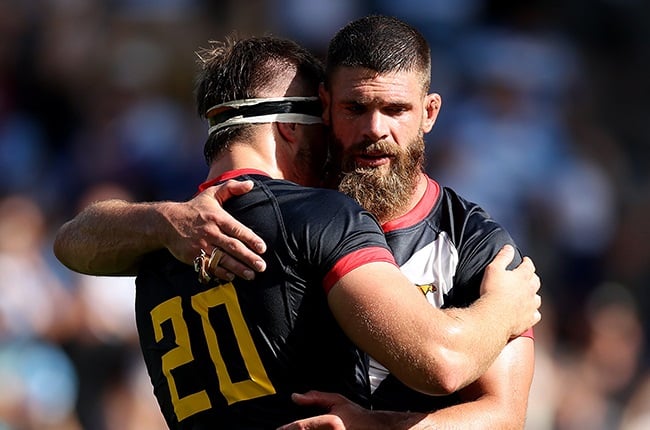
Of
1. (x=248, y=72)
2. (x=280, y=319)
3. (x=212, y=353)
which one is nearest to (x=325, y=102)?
(x=248, y=72)

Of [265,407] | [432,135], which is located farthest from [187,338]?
[432,135]

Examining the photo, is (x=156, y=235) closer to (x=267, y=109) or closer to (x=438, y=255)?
(x=267, y=109)

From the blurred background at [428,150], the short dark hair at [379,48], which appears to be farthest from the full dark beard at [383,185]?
the blurred background at [428,150]

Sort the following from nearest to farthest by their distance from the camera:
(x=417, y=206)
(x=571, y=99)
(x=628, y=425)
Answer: (x=417, y=206) < (x=628, y=425) < (x=571, y=99)

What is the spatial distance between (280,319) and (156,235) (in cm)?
71

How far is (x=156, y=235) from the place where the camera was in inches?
193

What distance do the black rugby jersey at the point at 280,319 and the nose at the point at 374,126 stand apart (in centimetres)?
52

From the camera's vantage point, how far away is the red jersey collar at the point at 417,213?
501 centimetres

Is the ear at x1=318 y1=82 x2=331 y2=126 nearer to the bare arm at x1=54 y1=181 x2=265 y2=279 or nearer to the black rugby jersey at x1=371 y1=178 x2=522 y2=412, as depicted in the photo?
the black rugby jersey at x1=371 y1=178 x2=522 y2=412

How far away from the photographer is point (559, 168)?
11.6m

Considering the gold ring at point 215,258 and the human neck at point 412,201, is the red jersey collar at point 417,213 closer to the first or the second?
the human neck at point 412,201

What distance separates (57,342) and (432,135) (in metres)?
3.85

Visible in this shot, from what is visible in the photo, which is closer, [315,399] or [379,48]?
[315,399]

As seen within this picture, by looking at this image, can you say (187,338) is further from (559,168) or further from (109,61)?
(109,61)
